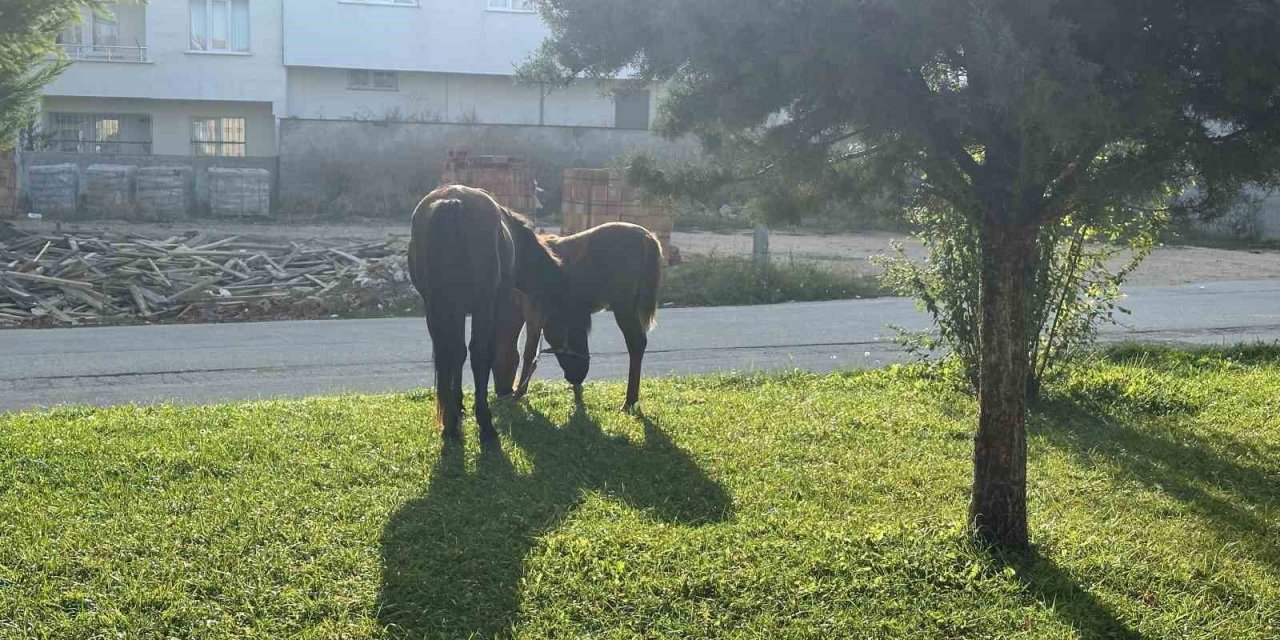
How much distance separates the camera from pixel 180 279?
17.5 metres

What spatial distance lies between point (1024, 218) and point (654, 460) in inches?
110

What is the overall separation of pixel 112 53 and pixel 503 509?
3164 cm

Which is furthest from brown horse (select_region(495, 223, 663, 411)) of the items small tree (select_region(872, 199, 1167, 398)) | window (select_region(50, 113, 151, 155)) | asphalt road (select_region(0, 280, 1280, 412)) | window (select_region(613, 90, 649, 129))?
window (select_region(50, 113, 151, 155))

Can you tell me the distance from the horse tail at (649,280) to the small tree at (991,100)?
364cm

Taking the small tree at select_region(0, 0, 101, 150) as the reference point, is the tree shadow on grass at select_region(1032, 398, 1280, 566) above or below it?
below

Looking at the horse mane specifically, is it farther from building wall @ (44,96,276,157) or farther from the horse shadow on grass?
building wall @ (44,96,276,157)

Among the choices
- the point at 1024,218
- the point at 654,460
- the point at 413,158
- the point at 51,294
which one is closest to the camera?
the point at 1024,218

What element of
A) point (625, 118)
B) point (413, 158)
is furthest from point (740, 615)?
point (625, 118)

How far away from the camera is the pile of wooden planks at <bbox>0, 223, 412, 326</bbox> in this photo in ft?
52.9

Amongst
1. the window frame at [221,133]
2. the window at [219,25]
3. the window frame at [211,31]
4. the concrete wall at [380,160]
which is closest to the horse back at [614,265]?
the concrete wall at [380,160]

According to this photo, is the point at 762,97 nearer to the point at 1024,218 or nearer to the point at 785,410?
the point at 1024,218

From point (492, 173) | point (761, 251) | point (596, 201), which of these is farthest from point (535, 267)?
point (492, 173)

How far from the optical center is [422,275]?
7664 mm

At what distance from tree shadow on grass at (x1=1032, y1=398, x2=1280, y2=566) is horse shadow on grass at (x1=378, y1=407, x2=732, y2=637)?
258 centimetres
